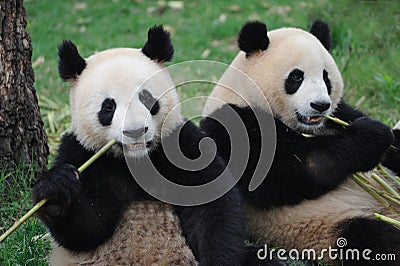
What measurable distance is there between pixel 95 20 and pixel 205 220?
5.99 m

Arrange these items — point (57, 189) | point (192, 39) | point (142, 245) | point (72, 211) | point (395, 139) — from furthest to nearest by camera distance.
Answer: point (192, 39) < point (395, 139) < point (142, 245) < point (72, 211) < point (57, 189)

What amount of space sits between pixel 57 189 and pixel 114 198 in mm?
384

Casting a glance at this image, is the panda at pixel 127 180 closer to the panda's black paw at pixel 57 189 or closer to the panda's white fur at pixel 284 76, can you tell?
the panda's black paw at pixel 57 189

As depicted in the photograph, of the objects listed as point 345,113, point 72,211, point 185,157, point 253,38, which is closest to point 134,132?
point 185,157

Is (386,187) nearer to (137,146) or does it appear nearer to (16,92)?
(137,146)

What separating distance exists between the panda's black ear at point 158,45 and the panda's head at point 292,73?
1.76 ft

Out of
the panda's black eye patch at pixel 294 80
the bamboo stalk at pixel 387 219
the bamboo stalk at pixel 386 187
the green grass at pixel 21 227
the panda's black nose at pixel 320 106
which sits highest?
the panda's black eye patch at pixel 294 80

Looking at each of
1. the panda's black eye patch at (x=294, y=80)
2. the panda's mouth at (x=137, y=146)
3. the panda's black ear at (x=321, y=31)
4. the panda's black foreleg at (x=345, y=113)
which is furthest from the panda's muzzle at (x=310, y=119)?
the panda's mouth at (x=137, y=146)

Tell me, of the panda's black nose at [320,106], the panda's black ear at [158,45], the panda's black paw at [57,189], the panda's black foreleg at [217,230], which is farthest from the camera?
the panda's black nose at [320,106]

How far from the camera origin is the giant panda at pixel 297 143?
12.0ft

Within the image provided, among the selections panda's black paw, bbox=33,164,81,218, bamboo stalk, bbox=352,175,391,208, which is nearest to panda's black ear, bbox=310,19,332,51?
bamboo stalk, bbox=352,175,391,208

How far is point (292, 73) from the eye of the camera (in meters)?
3.71

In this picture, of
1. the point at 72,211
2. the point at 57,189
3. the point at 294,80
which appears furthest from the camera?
the point at 294,80

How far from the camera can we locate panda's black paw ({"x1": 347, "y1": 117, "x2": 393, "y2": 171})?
365 centimetres
